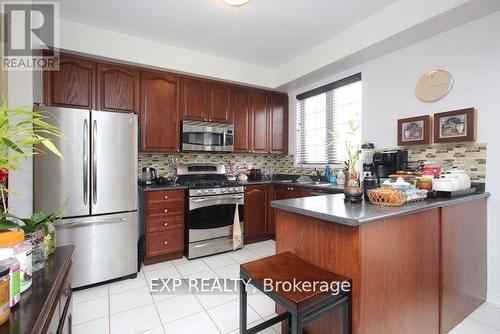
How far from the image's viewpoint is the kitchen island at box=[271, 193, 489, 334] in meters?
1.27

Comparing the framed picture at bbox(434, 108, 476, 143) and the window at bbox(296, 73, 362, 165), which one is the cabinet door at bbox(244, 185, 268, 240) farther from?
the framed picture at bbox(434, 108, 476, 143)

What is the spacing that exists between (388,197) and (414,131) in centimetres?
143

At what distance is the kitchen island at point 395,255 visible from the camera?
1.27 meters

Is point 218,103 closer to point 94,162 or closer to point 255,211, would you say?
point 255,211

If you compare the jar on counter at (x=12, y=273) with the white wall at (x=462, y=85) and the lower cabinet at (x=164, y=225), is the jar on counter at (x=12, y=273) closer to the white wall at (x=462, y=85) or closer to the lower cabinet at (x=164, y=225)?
the lower cabinet at (x=164, y=225)

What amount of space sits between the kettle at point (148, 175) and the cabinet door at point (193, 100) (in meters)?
0.85

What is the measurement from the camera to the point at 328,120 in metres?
3.64

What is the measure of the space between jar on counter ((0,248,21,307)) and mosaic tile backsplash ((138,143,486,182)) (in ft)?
9.23

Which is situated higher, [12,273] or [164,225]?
[12,273]

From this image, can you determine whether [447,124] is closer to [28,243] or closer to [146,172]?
[28,243]

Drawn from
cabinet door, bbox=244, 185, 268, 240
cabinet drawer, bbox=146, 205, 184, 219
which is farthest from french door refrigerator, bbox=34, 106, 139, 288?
cabinet door, bbox=244, 185, 268, 240

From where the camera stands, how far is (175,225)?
3053 millimetres

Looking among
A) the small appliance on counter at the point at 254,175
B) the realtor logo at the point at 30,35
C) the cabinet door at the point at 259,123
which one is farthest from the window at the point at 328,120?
the realtor logo at the point at 30,35

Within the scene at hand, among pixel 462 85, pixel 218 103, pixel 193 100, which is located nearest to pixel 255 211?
pixel 218 103
